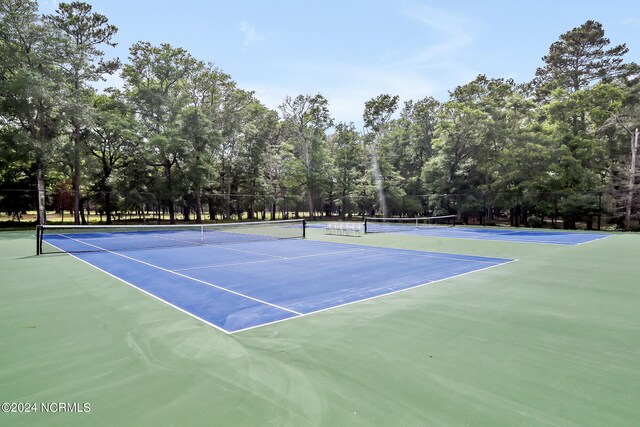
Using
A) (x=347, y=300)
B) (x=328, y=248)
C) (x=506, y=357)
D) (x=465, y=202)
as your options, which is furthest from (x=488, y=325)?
(x=465, y=202)

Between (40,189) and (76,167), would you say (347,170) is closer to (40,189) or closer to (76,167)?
(76,167)

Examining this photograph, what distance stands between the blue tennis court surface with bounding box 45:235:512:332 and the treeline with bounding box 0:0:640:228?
65.0 feet

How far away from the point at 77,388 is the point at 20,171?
36340 millimetres

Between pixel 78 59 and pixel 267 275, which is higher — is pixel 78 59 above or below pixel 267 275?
above

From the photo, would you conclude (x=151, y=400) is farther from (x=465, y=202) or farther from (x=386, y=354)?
(x=465, y=202)

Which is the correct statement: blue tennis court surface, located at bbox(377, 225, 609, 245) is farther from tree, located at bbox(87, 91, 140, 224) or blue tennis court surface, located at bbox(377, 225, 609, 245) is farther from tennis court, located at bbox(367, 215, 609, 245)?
tree, located at bbox(87, 91, 140, 224)

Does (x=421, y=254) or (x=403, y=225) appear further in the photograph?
(x=403, y=225)

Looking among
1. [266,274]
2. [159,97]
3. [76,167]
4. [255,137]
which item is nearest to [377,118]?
[255,137]

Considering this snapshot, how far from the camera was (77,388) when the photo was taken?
337 cm

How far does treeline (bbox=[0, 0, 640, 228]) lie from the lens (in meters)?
26.5

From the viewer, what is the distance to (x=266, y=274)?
9.13 meters

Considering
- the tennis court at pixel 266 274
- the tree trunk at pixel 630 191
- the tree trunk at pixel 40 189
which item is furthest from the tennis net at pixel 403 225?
the tree trunk at pixel 40 189

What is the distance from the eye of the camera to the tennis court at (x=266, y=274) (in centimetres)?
622

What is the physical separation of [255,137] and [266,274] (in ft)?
111
